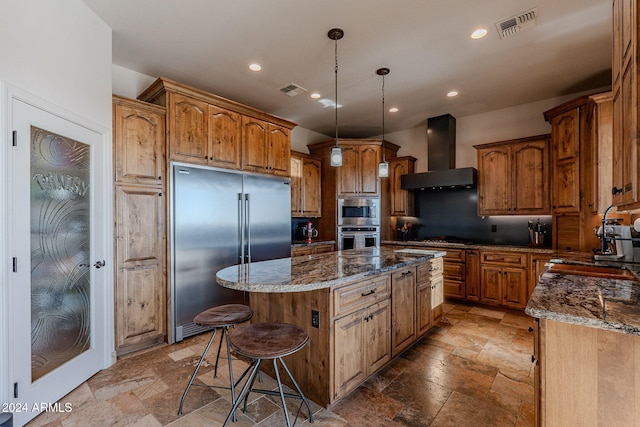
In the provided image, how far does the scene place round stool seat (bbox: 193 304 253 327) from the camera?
1906 mm

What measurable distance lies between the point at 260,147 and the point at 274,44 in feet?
4.22

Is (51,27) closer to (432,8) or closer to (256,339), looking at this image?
(256,339)

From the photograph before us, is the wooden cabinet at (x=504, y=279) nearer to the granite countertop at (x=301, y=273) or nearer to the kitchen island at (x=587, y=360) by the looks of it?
the granite countertop at (x=301, y=273)

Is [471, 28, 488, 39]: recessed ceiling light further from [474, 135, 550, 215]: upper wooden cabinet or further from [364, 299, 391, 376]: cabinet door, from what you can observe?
[364, 299, 391, 376]: cabinet door

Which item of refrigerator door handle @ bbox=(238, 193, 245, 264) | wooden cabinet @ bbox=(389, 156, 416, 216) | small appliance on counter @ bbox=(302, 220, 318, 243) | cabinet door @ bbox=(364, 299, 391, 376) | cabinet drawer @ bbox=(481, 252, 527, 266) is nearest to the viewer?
cabinet door @ bbox=(364, 299, 391, 376)

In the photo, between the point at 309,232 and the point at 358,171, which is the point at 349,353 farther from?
the point at 358,171

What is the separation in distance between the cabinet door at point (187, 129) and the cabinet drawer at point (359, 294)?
7.35 feet

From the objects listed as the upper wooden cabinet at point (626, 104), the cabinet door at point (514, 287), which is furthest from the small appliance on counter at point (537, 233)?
the upper wooden cabinet at point (626, 104)

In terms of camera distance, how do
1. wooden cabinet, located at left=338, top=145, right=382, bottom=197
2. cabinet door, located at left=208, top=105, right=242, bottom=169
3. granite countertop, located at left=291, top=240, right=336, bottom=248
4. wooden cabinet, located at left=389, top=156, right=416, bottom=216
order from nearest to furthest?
cabinet door, located at left=208, top=105, right=242, bottom=169 → granite countertop, located at left=291, top=240, right=336, bottom=248 → wooden cabinet, located at left=338, top=145, right=382, bottom=197 → wooden cabinet, located at left=389, top=156, right=416, bottom=216

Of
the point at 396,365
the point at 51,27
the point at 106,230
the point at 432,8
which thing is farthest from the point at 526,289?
the point at 51,27

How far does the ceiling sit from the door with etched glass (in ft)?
3.88

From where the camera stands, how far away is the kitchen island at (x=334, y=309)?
1.90 meters

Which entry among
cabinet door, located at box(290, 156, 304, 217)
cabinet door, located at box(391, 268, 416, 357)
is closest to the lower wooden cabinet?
cabinet door, located at box(391, 268, 416, 357)

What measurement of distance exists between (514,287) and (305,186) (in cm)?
346
